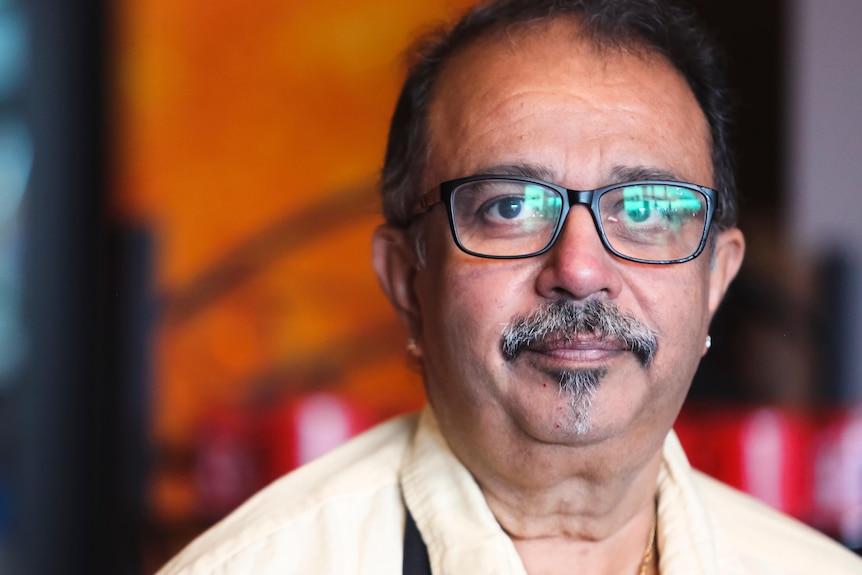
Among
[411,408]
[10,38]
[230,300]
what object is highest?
[10,38]

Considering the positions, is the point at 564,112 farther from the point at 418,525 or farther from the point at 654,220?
the point at 418,525

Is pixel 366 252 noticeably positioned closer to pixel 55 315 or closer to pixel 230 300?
pixel 230 300

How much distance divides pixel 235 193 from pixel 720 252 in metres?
1.96

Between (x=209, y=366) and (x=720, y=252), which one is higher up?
(x=720, y=252)

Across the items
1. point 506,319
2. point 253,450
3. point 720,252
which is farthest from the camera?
point 253,450

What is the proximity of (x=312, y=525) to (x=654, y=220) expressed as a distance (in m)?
0.60

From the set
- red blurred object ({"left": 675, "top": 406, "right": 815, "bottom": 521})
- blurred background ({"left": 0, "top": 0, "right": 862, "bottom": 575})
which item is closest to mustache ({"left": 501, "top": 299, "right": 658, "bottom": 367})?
red blurred object ({"left": 675, "top": 406, "right": 815, "bottom": 521})

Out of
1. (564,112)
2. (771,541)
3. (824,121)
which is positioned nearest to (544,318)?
(564,112)

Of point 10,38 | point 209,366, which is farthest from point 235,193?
point 10,38

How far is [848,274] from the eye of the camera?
121 inches

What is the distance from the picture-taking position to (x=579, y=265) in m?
1.18

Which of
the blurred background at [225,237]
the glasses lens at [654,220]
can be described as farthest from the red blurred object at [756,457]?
the glasses lens at [654,220]

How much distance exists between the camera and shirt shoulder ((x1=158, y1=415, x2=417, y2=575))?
1263mm

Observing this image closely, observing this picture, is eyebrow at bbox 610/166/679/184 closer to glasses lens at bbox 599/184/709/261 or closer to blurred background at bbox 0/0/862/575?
glasses lens at bbox 599/184/709/261
